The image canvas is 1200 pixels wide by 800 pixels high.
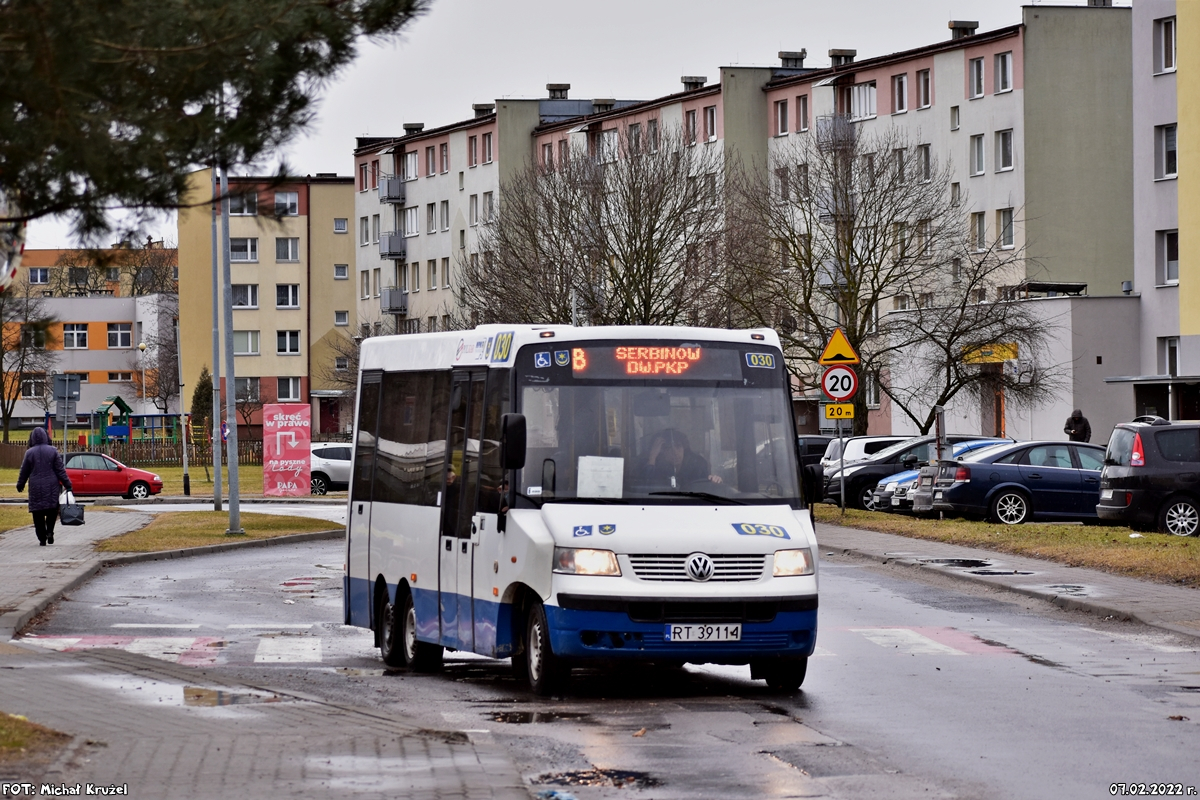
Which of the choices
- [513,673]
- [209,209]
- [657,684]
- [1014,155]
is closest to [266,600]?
[513,673]

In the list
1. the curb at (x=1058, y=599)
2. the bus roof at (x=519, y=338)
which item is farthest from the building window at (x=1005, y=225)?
the bus roof at (x=519, y=338)

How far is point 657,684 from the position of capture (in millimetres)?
13297

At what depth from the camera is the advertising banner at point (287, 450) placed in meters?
48.8

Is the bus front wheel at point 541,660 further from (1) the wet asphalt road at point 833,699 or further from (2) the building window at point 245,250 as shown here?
(2) the building window at point 245,250

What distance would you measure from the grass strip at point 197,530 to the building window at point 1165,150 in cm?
3063

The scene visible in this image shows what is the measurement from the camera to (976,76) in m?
72.1

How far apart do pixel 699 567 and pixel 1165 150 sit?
160 ft

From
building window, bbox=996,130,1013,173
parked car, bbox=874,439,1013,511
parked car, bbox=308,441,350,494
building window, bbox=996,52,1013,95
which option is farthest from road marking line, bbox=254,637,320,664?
building window, bbox=996,52,1013,95

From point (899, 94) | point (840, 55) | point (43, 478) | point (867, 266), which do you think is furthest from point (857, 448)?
point (840, 55)

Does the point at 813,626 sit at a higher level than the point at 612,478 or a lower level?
lower

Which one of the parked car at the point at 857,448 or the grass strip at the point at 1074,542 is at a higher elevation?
the parked car at the point at 857,448

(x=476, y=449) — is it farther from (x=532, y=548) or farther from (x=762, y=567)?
Answer: (x=762, y=567)

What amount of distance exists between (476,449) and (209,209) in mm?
4648

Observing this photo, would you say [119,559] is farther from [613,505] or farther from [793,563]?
[793,563]
